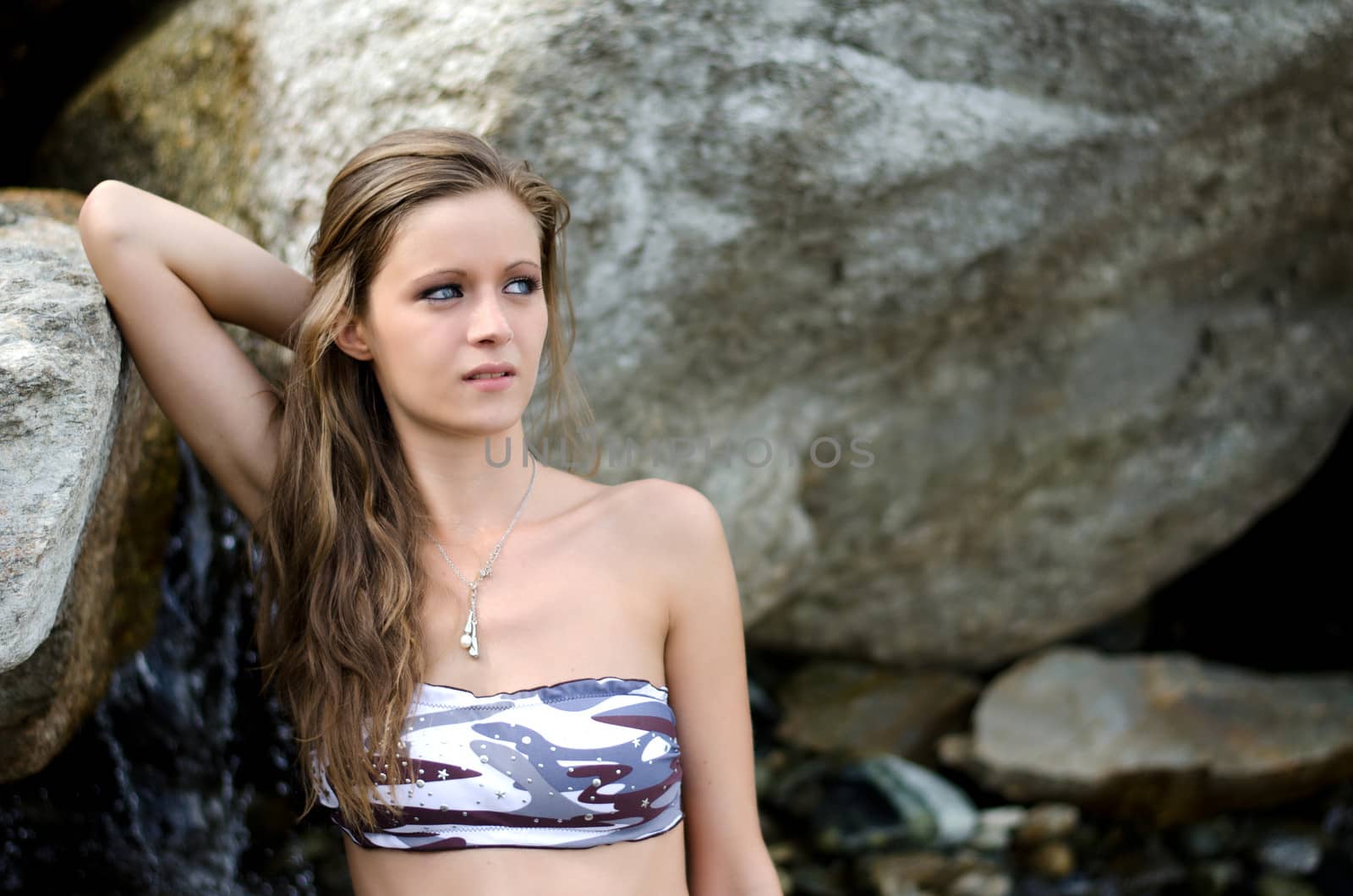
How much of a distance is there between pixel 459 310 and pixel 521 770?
0.76m

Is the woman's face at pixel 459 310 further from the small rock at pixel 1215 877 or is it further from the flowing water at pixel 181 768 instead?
the small rock at pixel 1215 877

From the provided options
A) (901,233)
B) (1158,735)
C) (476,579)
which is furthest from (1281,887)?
(476,579)

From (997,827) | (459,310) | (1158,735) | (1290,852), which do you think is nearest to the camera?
(459,310)

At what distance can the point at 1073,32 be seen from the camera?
2770 millimetres

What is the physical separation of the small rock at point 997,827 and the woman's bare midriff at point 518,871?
75.8 inches

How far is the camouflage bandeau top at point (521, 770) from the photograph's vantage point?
1900 mm

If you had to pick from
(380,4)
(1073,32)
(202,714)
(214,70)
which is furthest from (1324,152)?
(202,714)

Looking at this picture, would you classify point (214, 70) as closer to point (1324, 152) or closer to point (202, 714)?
point (202, 714)

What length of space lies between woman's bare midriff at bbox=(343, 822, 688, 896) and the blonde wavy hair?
109mm

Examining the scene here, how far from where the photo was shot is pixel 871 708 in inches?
162

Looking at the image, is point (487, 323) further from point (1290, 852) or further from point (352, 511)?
point (1290, 852)

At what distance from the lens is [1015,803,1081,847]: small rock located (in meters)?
3.65

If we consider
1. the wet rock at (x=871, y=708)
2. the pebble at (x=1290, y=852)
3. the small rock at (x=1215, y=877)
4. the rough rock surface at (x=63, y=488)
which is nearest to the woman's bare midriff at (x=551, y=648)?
the rough rock surface at (x=63, y=488)

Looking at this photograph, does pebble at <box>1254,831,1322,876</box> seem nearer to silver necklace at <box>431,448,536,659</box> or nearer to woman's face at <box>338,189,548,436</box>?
silver necklace at <box>431,448,536,659</box>
